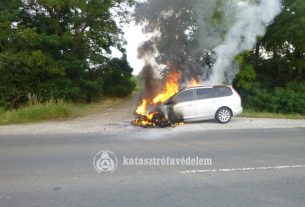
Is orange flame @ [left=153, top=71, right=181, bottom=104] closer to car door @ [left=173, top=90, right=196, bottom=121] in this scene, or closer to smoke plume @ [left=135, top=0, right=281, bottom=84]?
smoke plume @ [left=135, top=0, right=281, bottom=84]

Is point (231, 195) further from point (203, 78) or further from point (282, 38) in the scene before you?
point (282, 38)

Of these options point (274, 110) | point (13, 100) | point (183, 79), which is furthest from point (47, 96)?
point (274, 110)

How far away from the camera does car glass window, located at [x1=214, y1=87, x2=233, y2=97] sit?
1489 cm

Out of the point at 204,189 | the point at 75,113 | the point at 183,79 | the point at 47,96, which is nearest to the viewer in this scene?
the point at 204,189

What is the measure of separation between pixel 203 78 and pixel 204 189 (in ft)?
44.2

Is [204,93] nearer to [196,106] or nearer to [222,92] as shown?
[196,106]

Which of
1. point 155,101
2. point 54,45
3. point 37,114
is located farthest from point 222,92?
point 54,45

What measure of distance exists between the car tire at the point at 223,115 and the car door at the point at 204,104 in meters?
0.21

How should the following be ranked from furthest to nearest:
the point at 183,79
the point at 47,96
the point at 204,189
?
the point at 47,96 → the point at 183,79 → the point at 204,189

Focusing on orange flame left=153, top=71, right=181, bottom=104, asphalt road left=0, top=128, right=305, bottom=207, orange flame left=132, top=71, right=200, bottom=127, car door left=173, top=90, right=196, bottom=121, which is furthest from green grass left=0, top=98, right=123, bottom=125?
car door left=173, top=90, right=196, bottom=121

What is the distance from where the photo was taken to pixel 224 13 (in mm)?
19109

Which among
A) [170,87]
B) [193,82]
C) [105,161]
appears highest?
[193,82]

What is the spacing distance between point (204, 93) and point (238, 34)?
18.3 feet

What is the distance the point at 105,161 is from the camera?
795cm
